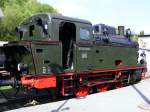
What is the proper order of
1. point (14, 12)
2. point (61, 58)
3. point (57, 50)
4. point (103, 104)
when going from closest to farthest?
point (103, 104) → point (57, 50) → point (61, 58) → point (14, 12)

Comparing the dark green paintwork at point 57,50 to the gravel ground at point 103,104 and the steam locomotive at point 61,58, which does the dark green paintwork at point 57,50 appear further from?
the gravel ground at point 103,104

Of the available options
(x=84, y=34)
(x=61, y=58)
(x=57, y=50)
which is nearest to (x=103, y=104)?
(x=61, y=58)

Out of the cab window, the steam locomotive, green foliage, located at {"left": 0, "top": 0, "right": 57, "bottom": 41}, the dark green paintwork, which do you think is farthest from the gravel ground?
green foliage, located at {"left": 0, "top": 0, "right": 57, "bottom": 41}

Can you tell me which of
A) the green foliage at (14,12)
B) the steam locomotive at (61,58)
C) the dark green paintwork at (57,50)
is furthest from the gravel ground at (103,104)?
the green foliage at (14,12)

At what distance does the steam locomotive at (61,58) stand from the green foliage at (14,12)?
1630 cm

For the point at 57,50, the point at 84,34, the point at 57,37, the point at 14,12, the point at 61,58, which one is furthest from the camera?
the point at 14,12

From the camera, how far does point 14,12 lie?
3444 cm

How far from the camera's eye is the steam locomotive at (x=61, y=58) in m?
11.0

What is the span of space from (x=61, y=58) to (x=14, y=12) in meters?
23.6

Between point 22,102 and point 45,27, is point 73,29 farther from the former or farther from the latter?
point 22,102

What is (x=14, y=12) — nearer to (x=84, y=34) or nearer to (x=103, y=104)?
(x=84, y=34)

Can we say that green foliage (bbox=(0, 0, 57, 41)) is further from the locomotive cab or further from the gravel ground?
the gravel ground

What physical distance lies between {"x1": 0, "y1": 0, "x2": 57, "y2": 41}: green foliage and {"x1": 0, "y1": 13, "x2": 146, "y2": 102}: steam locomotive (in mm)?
16296

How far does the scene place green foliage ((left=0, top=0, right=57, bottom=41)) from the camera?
107 ft
